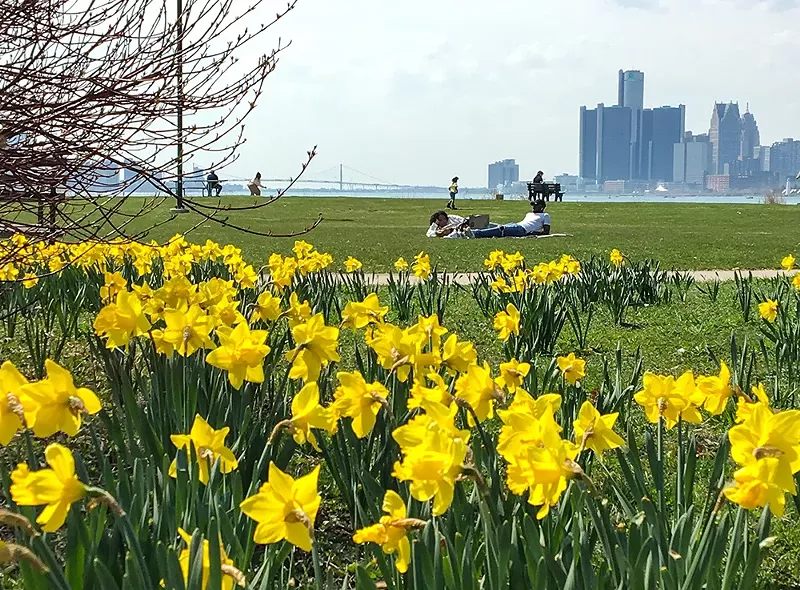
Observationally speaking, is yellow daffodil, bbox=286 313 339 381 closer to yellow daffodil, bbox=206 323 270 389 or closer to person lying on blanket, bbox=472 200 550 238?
yellow daffodil, bbox=206 323 270 389

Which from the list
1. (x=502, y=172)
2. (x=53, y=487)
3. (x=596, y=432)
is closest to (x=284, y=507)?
(x=53, y=487)

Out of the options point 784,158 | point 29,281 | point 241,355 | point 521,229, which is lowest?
point 521,229

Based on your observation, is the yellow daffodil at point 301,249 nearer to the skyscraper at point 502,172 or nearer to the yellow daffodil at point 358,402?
the yellow daffodil at point 358,402

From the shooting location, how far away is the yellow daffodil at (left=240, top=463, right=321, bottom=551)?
1.17 meters

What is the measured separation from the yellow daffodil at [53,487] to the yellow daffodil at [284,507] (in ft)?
0.83

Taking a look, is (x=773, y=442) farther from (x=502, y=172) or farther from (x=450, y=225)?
(x=502, y=172)

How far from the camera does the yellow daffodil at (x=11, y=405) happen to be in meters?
1.32

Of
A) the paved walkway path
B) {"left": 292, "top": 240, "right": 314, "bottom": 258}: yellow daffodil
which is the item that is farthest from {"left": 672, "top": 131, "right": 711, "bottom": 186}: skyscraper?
{"left": 292, "top": 240, "right": 314, "bottom": 258}: yellow daffodil

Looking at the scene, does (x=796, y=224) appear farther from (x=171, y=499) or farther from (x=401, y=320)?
(x=171, y=499)

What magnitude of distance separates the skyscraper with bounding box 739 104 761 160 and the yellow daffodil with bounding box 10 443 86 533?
7407 inches

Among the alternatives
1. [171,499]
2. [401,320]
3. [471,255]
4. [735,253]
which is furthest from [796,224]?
[171,499]

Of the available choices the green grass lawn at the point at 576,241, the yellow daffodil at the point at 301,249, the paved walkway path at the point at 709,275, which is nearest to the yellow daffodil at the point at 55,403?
the yellow daffodil at the point at 301,249

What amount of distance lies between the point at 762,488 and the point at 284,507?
2.43ft

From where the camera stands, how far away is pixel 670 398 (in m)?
1.86
